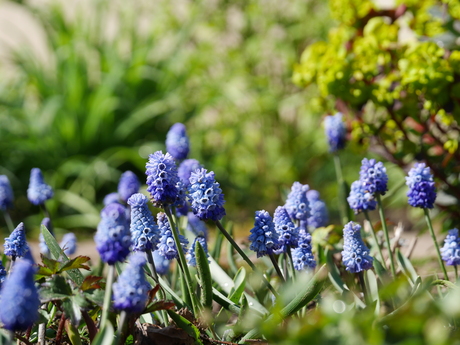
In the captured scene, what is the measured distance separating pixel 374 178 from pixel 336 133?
721 millimetres

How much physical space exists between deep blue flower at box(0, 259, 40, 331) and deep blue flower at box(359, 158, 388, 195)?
1.07 meters

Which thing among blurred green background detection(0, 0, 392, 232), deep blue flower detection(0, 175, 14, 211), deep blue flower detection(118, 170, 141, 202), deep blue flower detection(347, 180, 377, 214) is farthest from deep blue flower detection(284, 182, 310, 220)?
blurred green background detection(0, 0, 392, 232)

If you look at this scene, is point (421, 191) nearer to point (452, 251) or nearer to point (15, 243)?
point (452, 251)

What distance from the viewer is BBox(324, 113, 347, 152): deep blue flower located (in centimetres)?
241

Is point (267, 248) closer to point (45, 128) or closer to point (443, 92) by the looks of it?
point (443, 92)

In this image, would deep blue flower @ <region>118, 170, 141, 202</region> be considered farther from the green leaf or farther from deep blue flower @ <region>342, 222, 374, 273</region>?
deep blue flower @ <region>342, 222, 374, 273</region>

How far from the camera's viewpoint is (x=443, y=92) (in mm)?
2354

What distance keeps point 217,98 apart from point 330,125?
12.1 ft

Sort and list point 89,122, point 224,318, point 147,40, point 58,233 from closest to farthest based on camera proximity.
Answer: point 224,318 → point 58,233 → point 89,122 → point 147,40

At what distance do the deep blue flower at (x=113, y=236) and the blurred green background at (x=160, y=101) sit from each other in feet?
13.9

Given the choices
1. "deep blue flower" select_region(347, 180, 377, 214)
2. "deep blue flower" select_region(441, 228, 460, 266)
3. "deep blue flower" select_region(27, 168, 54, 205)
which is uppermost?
"deep blue flower" select_region(27, 168, 54, 205)

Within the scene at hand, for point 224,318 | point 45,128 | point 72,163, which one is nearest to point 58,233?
point 72,163

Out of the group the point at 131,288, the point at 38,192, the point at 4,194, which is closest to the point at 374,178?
the point at 131,288

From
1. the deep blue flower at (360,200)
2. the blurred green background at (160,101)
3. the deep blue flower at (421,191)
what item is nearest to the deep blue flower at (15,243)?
the deep blue flower at (360,200)
